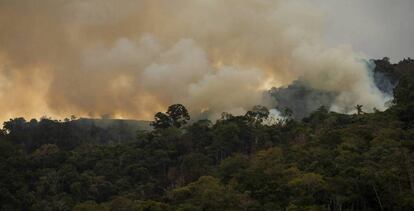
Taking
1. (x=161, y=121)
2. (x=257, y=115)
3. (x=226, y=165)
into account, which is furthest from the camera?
(x=161, y=121)

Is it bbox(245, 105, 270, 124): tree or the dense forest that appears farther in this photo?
bbox(245, 105, 270, 124): tree

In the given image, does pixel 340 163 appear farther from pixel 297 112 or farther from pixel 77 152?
pixel 297 112

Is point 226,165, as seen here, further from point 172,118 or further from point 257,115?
point 172,118

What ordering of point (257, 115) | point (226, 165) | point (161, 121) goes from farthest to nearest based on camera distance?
point (161, 121)
point (257, 115)
point (226, 165)

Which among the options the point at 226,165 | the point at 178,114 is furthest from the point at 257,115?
the point at 226,165

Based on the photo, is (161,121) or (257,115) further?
(161,121)

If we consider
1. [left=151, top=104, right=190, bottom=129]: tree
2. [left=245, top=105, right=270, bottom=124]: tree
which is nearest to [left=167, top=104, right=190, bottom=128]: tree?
[left=151, top=104, right=190, bottom=129]: tree

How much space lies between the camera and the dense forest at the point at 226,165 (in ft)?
156

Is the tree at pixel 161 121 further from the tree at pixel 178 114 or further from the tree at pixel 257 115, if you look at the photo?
the tree at pixel 257 115

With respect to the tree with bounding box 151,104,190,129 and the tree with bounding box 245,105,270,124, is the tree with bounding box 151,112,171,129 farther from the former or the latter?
the tree with bounding box 245,105,270,124

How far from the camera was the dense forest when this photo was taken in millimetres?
47625

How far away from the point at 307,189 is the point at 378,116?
24310 mm

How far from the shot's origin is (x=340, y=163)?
51.6 m

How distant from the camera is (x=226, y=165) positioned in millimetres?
66312
